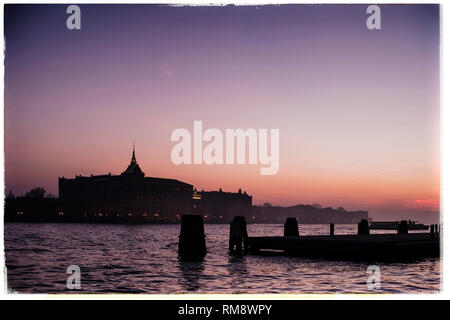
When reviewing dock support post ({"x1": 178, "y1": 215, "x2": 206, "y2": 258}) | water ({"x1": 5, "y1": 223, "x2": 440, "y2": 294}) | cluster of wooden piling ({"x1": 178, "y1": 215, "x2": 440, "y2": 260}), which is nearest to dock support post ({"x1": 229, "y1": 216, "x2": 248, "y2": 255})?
cluster of wooden piling ({"x1": 178, "y1": 215, "x2": 440, "y2": 260})

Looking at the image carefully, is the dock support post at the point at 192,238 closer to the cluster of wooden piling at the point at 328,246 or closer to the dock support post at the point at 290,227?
the cluster of wooden piling at the point at 328,246

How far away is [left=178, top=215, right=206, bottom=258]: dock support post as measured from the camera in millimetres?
27531

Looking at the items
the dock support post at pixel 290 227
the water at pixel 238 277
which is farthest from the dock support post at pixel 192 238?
the dock support post at pixel 290 227

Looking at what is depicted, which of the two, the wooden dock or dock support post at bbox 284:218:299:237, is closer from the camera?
the wooden dock

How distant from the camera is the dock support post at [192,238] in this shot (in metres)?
27.5

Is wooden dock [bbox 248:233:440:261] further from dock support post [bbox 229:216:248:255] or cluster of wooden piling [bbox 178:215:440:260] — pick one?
dock support post [bbox 229:216:248:255]

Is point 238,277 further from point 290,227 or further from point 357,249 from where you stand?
point 290,227

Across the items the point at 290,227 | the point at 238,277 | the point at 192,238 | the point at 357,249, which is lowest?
the point at 238,277

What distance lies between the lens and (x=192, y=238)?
1091 inches

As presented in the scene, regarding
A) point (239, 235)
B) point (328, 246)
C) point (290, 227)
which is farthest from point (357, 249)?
point (290, 227)

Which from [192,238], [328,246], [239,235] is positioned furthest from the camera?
[239,235]
